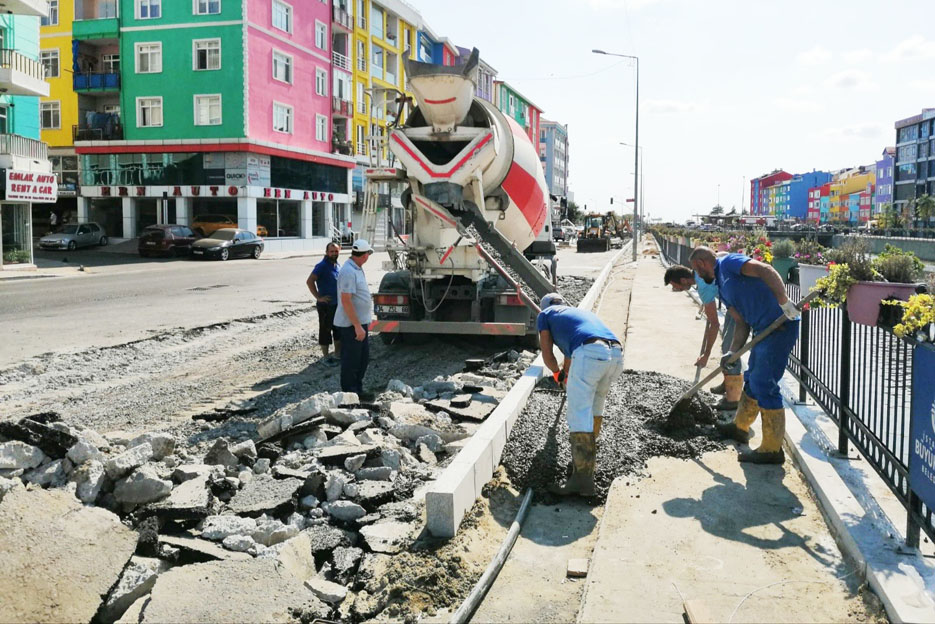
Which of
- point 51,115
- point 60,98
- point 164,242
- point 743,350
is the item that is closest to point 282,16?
point 60,98

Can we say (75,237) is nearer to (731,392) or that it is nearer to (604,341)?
(731,392)

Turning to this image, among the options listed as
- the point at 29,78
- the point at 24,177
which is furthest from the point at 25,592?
the point at 29,78

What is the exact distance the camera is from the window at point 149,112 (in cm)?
4116

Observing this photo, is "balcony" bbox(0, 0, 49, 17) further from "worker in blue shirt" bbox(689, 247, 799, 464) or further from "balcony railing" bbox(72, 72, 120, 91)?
"worker in blue shirt" bbox(689, 247, 799, 464)

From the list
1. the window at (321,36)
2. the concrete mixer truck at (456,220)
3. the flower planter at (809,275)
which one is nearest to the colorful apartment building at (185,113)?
the window at (321,36)

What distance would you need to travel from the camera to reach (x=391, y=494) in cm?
542

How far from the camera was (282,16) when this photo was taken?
43438mm

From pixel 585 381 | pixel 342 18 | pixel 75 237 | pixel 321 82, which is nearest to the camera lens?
pixel 585 381

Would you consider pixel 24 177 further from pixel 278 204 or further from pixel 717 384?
pixel 717 384

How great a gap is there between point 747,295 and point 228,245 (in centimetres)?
3062

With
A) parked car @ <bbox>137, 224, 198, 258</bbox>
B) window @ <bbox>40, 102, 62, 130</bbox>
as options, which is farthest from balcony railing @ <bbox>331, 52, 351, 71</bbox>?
parked car @ <bbox>137, 224, 198, 258</bbox>

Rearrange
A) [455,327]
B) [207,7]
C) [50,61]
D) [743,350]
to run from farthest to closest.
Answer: [50,61] → [207,7] → [455,327] → [743,350]

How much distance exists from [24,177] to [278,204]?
667 inches

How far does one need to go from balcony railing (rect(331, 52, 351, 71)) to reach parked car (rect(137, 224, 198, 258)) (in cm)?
1986
